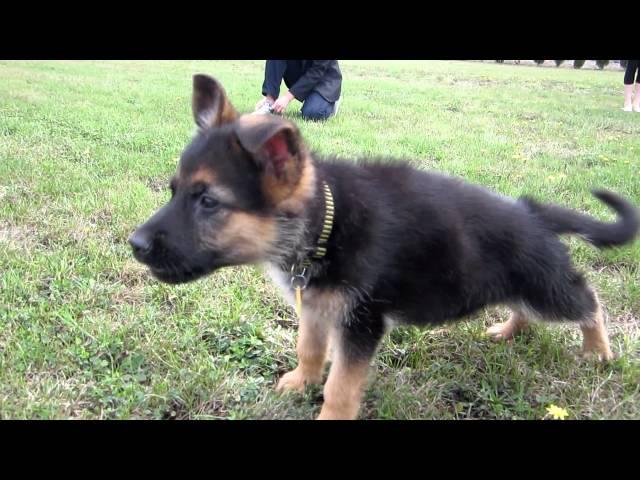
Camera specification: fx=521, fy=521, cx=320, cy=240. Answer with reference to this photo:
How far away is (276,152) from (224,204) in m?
0.36

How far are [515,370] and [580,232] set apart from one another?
0.98 m

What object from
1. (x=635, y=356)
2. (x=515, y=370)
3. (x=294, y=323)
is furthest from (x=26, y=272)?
(x=635, y=356)

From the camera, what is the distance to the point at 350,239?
2.74 m

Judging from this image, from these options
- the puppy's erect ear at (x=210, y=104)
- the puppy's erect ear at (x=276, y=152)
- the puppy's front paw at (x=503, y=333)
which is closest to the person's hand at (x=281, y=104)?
the puppy's erect ear at (x=210, y=104)

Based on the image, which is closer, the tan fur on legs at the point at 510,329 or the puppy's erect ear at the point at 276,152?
the puppy's erect ear at the point at 276,152

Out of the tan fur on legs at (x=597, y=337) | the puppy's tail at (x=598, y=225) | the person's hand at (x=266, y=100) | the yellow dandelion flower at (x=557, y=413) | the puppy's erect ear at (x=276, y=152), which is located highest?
the puppy's erect ear at (x=276, y=152)

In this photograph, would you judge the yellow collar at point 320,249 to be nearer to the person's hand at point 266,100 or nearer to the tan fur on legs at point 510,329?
the tan fur on legs at point 510,329

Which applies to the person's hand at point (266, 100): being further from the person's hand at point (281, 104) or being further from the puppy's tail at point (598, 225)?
the puppy's tail at point (598, 225)

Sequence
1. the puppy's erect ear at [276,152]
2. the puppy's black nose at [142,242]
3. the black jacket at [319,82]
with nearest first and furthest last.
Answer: the puppy's erect ear at [276,152], the puppy's black nose at [142,242], the black jacket at [319,82]

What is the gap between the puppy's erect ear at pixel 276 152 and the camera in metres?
2.37

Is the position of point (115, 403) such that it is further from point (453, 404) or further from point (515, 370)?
point (515, 370)

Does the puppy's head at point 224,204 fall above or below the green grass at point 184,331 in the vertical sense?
above

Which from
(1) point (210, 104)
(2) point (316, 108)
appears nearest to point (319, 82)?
(2) point (316, 108)

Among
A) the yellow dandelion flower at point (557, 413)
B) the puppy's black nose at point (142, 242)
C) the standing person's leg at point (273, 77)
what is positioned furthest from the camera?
the standing person's leg at point (273, 77)
